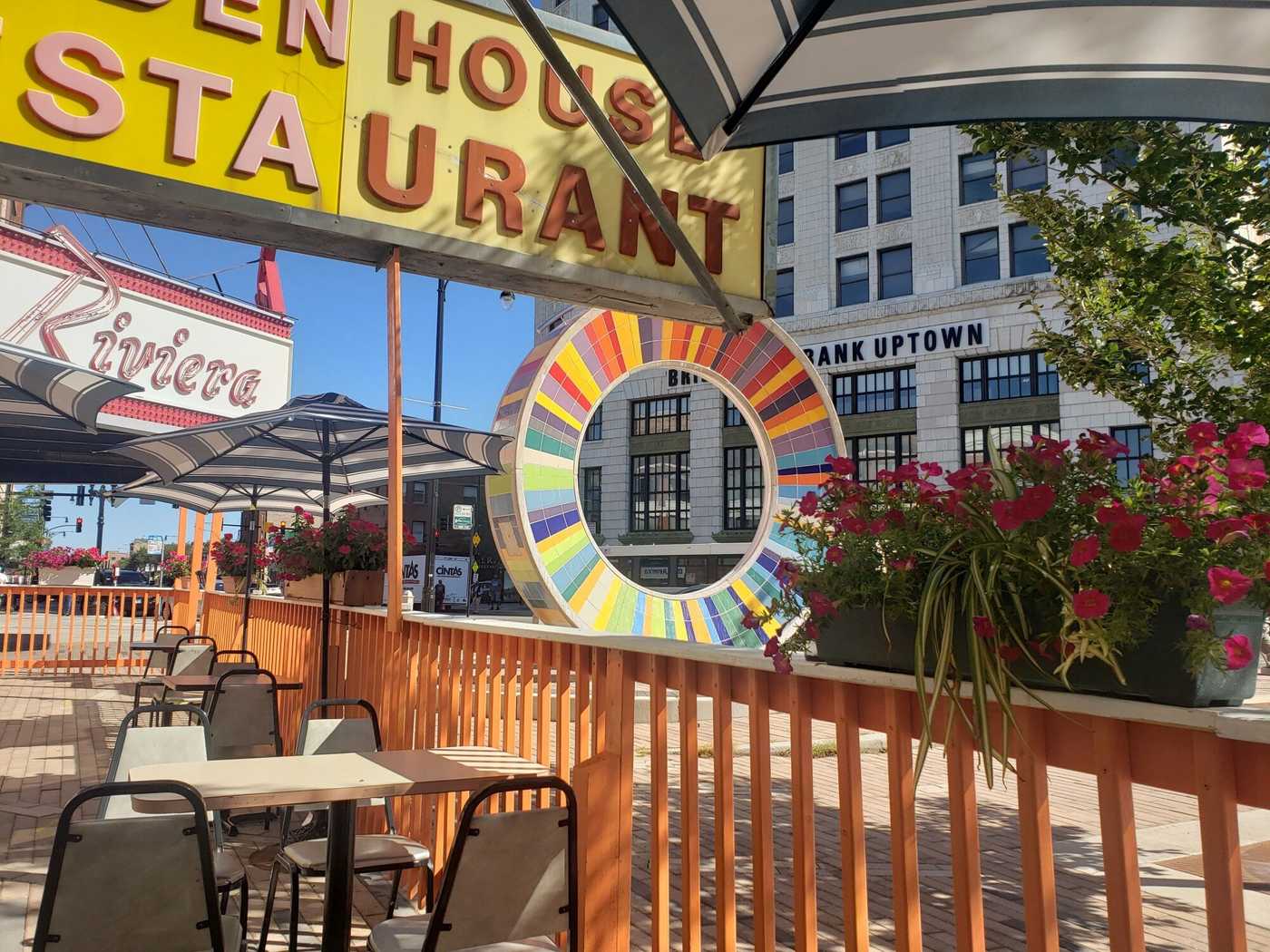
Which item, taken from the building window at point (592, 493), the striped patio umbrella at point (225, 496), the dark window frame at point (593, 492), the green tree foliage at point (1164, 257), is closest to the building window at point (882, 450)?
the dark window frame at point (593, 492)

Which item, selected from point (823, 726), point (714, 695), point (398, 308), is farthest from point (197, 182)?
point (823, 726)

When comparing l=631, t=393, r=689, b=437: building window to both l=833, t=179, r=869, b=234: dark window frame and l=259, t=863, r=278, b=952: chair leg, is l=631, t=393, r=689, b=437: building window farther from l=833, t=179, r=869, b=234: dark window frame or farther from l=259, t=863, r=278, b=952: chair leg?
l=259, t=863, r=278, b=952: chair leg

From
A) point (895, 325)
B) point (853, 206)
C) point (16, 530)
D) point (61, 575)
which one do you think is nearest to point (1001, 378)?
point (895, 325)

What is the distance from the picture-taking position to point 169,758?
3.52 meters

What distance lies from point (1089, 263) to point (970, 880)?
147 inches

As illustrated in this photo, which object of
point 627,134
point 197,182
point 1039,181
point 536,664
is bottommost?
point 536,664

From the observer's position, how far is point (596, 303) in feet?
14.3

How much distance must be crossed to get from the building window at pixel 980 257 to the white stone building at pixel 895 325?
0.03 metres

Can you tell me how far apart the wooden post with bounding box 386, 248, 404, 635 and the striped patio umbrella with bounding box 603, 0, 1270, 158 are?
7.77 ft

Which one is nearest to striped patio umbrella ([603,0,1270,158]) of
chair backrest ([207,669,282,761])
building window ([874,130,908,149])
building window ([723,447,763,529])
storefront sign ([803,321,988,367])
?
chair backrest ([207,669,282,761])

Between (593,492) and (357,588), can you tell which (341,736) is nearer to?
(357,588)

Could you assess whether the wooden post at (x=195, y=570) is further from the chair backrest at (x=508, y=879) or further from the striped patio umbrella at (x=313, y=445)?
the chair backrest at (x=508, y=879)

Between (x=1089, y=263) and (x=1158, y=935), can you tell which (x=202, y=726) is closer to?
(x=1158, y=935)

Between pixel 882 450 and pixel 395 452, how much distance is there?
24.8 meters
